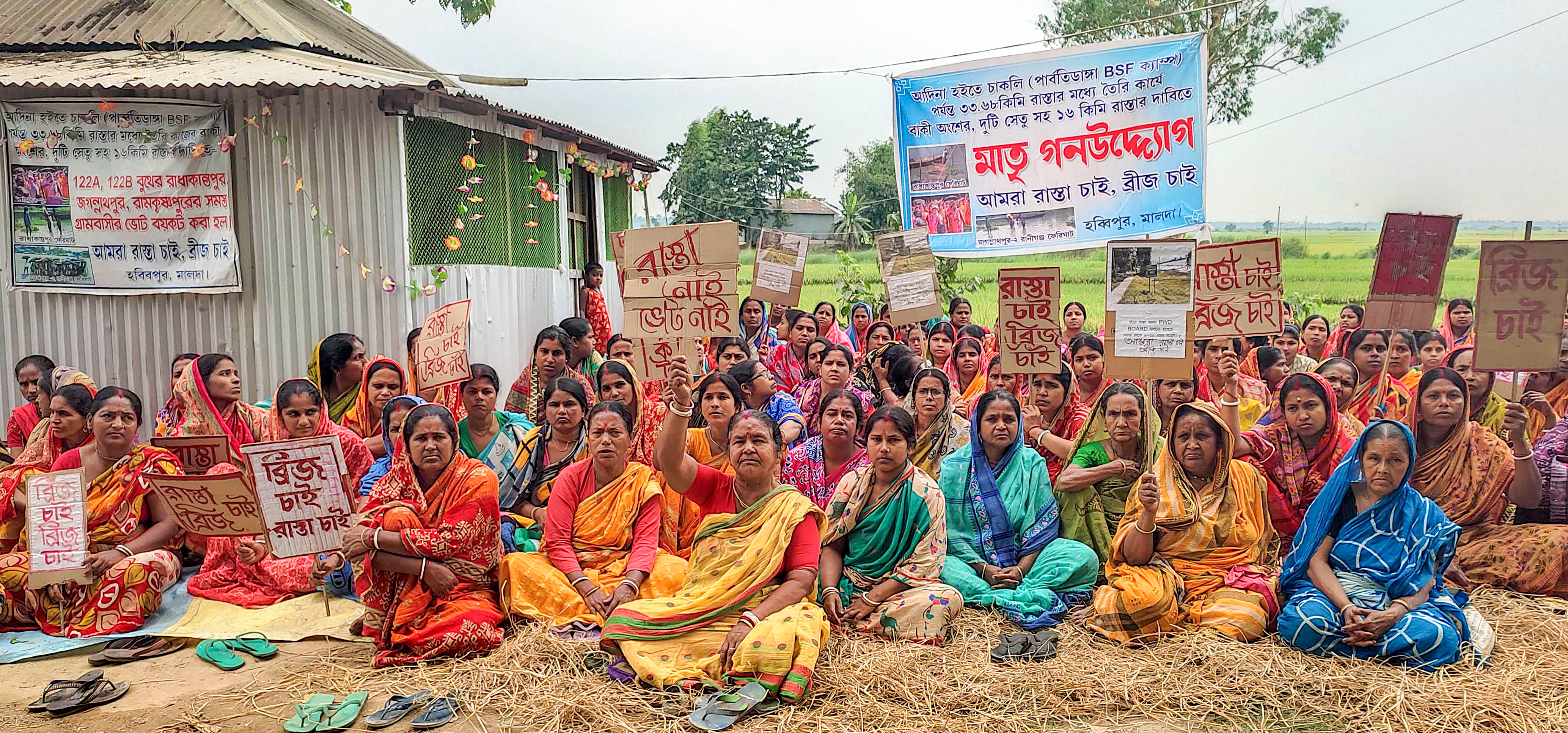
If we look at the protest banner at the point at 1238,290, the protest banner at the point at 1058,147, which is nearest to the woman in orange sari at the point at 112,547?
the protest banner at the point at 1058,147

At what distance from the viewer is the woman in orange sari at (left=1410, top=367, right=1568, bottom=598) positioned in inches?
202

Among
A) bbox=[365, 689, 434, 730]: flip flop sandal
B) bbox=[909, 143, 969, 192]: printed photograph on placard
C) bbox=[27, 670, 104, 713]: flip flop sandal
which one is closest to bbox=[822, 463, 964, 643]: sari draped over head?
bbox=[365, 689, 434, 730]: flip flop sandal

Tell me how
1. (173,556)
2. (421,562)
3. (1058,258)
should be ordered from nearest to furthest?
(421,562) → (173,556) → (1058,258)

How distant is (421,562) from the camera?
15.3ft

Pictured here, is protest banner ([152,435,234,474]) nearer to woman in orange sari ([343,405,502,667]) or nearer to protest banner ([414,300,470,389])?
woman in orange sari ([343,405,502,667])

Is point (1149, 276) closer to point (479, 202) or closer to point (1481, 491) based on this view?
point (1481, 491)

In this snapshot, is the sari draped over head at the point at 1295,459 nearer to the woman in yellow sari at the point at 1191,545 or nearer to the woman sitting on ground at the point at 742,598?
the woman in yellow sari at the point at 1191,545

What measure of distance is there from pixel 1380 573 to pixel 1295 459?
0.92m

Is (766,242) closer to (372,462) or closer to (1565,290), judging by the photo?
(372,462)

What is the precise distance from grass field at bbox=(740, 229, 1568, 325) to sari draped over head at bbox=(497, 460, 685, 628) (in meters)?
10.6

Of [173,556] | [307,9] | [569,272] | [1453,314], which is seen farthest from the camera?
[569,272]

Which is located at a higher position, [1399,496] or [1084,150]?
[1084,150]

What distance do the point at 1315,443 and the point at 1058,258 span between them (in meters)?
29.6

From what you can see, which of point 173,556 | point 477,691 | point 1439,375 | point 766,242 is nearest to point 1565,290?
point 1439,375
